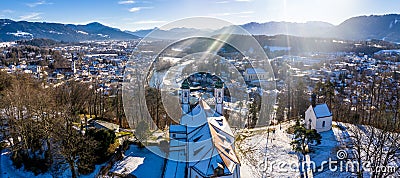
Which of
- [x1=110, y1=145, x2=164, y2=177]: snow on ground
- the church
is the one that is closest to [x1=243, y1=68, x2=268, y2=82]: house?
[x1=110, y1=145, x2=164, y2=177]: snow on ground

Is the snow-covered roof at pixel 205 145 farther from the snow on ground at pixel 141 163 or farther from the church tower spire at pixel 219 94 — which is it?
the snow on ground at pixel 141 163

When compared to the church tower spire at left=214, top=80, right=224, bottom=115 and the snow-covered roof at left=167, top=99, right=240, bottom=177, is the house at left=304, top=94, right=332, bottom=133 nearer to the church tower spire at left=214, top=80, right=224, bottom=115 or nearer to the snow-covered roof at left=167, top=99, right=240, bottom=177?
the church tower spire at left=214, top=80, right=224, bottom=115

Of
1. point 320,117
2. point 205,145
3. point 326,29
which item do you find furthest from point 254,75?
point 326,29

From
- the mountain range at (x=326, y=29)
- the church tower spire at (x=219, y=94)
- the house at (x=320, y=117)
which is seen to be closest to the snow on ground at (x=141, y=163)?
the church tower spire at (x=219, y=94)

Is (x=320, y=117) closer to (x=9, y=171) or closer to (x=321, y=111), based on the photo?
(x=321, y=111)

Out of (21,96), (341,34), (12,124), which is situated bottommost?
(12,124)

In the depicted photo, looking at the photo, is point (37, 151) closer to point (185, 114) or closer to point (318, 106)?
point (185, 114)

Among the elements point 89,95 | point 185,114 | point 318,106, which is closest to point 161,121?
point 89,95
